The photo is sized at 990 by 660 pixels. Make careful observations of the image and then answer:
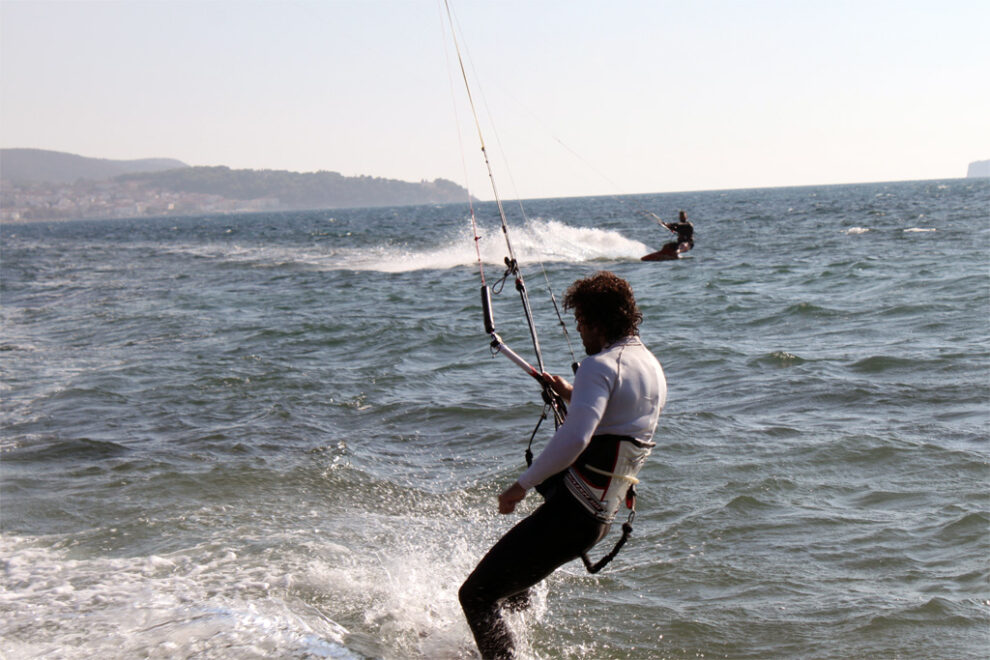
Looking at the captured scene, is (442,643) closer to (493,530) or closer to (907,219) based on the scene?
(493,530)

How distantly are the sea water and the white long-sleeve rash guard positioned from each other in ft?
5.31

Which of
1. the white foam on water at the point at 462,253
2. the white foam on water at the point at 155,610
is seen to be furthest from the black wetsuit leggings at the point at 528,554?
the white foam on water at the point at 462,253

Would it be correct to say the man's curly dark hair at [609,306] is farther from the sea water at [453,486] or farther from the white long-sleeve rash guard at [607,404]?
the sea water at [453,486]

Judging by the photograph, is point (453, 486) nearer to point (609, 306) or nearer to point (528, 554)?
point (528, 554)

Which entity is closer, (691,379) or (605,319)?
(605,319)

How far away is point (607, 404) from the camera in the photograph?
12.2 ft

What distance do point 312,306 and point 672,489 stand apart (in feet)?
49.4

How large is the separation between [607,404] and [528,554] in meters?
0.82

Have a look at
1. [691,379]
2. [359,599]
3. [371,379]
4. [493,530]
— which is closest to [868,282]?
[691,379]

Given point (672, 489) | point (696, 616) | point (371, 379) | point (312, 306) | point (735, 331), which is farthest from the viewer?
point (312, 306)

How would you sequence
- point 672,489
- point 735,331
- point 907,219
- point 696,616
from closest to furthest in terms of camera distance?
point 696,616 < point 672,489 < point 735,331 < point 907,219

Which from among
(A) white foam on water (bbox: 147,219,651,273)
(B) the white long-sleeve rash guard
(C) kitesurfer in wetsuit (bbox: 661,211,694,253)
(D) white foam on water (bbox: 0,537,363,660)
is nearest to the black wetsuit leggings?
(B) the white long-sleeve rash guard

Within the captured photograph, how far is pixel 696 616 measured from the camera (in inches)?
209

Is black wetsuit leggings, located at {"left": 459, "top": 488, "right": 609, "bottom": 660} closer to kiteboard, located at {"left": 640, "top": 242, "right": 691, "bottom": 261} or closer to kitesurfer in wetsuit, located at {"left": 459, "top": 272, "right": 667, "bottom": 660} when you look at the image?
kitesurfer in wetsuit, located at {"left": 459, "top": 272, "right": 667, "bottom": 660}
